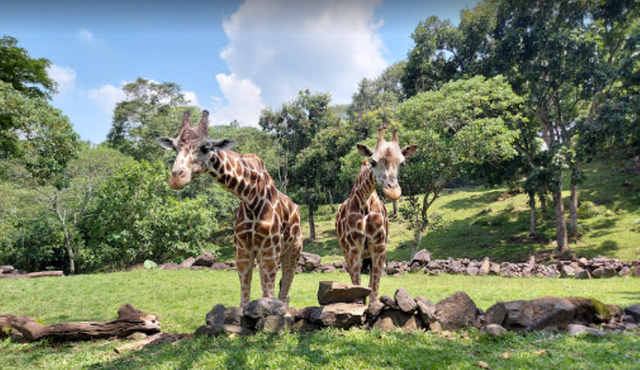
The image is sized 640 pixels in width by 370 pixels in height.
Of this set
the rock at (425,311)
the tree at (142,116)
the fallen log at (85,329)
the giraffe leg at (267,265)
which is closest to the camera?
the giraffe leg at (267,265)

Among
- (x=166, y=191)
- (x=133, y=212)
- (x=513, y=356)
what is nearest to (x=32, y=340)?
(x=513, y=356)

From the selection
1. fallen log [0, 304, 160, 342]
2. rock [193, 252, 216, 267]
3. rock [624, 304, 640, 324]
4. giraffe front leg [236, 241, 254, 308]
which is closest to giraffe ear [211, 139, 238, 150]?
giraffe front leg [236, 241, 254, 308]

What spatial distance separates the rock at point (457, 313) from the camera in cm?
582

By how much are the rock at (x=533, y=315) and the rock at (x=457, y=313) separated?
267 mm

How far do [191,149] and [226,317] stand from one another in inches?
112

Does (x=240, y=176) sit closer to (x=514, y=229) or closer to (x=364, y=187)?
(x=364, y=187)

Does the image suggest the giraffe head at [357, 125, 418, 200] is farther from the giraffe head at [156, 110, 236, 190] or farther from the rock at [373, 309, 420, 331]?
the giraffe head at [156, 110, 236, 190]

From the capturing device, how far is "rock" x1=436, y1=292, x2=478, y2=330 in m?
5.82

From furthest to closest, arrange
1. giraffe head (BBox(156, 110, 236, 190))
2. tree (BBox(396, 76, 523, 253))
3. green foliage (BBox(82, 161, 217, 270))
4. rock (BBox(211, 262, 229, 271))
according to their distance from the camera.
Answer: green foliage (BBox(82, 161, 217, 270)) → rock (BBox(211, 262, 229, 271)) → tree (BBox(396, 76, 523, 253)) → giraffe head (BBox(156, 110, 236, 190))

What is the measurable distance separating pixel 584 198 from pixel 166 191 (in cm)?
2897

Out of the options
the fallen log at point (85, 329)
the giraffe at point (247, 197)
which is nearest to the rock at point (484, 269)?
the giraffe at point (247, 197)

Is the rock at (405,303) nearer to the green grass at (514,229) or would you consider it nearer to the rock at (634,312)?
the rock at (634,312)

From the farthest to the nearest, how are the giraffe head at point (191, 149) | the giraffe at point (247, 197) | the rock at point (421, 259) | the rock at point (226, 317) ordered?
the rock at point (421, 259) → the rock at point (226, 317) → the giraffe at point (247, 197) → the giraffe head at point (191, 149)

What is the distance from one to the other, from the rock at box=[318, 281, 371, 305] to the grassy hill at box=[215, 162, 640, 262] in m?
13.0
